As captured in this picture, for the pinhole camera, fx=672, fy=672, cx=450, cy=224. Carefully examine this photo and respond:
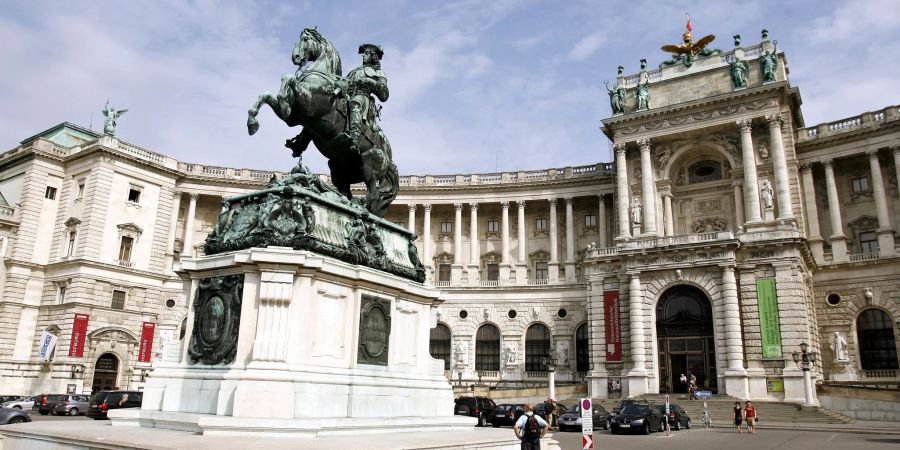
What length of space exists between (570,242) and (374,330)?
44619 millimetres

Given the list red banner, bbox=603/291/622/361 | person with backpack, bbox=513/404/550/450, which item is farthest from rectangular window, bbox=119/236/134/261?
person with backpack, bbox=513/404/550/450

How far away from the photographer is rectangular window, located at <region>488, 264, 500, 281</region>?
58028mm

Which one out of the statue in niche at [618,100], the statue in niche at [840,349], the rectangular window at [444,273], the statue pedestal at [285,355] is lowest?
the statue pedestal at [285,355]

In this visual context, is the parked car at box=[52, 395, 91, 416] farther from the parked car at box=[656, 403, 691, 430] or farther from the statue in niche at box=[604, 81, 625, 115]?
the statue in niche at box=[604, 81, 625, 115]

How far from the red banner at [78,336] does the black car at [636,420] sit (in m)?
37.0

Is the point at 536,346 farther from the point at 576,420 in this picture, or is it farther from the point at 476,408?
the point at 576,420

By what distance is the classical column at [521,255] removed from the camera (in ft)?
183

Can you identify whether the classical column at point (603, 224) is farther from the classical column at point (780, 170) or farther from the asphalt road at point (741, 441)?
the asphalt road at point (741, 441)

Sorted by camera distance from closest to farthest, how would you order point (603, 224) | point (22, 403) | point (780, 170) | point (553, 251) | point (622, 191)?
point (22, 403)
point (780, 170)
point (622, 191)
point (603, 224)
point (553, 251)

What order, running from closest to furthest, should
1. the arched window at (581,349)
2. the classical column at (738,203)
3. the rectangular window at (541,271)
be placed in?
the classical column at (738,203)
the arched window at (581,349)
the rectangular window at (541,271)

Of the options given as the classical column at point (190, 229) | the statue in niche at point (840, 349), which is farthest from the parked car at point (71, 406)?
the statue in niche at point (840, 349)

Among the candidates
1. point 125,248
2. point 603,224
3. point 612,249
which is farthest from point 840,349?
point 125,248

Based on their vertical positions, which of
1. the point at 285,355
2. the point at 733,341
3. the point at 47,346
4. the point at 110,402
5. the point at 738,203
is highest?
the point at 738,203

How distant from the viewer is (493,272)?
58.4 meters
